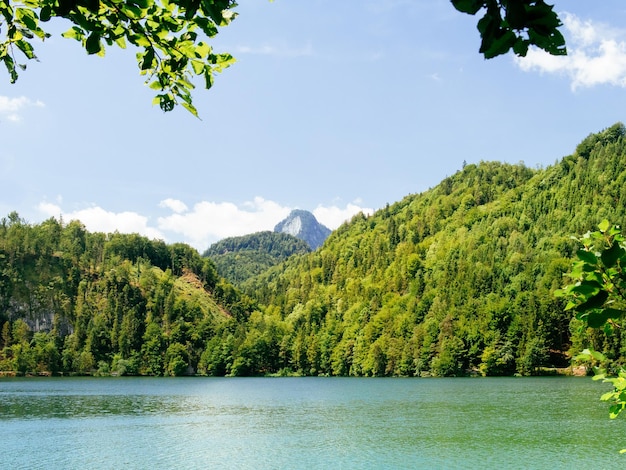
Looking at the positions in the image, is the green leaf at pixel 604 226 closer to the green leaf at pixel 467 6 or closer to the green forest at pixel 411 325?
the green leaf at pixel 467 6

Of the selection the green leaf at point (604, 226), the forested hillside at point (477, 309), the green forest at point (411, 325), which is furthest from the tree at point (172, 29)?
the green forest at point (411, 325)

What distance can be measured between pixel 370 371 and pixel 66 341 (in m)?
105

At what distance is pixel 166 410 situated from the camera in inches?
2645

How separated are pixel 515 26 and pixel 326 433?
48044 mm

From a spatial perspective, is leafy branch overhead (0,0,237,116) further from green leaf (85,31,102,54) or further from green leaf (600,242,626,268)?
green leaf (600,242,626,268)

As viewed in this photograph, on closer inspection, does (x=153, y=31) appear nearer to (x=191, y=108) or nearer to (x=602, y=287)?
(x=191, y=108)

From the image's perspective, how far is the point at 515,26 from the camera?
6.56ft

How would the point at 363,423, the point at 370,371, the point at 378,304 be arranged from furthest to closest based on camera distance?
the point at 378,304
the point at 370,371
the point at 363,423

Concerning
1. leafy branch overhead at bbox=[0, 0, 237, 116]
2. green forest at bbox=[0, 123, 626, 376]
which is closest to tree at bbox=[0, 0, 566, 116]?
leafy branch overhead at bbox=[0, 0, 237, 116]

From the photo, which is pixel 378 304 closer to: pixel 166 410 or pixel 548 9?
pixel 166 410

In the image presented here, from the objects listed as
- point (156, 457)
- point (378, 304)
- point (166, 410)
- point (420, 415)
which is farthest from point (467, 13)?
point (378, 304)

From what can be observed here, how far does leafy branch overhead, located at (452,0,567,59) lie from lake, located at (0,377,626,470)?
35553 millimetres

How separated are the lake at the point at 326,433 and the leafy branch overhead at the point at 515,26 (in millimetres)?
35553

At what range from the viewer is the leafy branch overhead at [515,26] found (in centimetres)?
199
